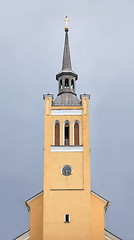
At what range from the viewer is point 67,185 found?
107 ft

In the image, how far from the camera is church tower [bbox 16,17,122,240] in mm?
31812

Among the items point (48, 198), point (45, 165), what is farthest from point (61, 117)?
point (48, 198)

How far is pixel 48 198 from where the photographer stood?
106 ft

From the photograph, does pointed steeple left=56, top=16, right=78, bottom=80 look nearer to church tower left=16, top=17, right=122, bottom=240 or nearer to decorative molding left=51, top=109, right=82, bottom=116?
church tower left=16, top=17, right=122, bottom=240

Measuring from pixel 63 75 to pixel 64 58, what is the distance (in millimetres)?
2637

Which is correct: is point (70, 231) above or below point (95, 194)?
below

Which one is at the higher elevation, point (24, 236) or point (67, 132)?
point (67, 132)

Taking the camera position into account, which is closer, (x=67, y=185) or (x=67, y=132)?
(x=67, y=185)

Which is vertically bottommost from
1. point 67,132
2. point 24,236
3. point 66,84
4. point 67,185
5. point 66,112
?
point 24,236

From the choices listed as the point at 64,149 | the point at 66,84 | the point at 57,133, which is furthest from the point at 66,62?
the point at 64,149

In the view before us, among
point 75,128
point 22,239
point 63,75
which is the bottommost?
point 22,239

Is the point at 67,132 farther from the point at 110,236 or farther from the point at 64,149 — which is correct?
the point at 110,236

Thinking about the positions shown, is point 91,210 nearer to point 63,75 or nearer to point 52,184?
point 52,184

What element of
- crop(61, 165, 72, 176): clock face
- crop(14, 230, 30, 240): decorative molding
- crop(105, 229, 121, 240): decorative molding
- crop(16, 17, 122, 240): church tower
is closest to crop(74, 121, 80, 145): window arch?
crop(16, 17, 122, 240): church tower
